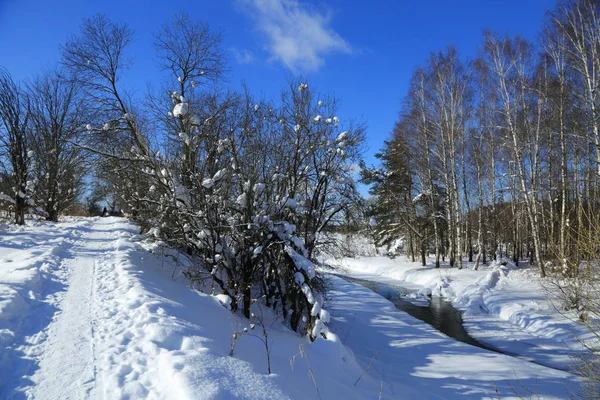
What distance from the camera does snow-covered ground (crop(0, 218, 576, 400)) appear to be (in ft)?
9.87

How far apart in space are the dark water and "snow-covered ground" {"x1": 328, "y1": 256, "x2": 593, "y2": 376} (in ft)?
0.98

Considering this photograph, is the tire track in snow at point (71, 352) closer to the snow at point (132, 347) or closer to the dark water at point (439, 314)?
the snow at point (132, 347)

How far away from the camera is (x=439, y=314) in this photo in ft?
41.5

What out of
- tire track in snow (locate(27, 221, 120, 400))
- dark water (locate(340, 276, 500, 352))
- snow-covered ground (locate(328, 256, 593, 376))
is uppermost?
tire track in snow (locate(27, 221, 120, 400))

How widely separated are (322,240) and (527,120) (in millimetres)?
12193

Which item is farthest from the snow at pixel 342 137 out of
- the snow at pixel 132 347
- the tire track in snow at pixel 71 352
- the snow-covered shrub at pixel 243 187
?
the tire track in snow at pixel 71 352

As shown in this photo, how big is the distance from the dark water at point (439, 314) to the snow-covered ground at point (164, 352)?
126cm

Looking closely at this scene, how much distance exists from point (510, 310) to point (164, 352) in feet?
39.9

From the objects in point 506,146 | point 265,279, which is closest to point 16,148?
point 265,279

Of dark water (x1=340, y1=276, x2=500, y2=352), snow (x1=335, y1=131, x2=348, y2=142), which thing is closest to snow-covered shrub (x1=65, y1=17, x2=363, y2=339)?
snow (x1=335, y1=131, x2=348, y2=142)

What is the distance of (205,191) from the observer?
674cm

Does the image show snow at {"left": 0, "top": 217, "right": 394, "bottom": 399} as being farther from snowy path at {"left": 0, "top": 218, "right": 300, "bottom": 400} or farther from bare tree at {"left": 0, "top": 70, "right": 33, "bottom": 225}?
bare tree at {"left": 0, "top": 70, "right": 33, "bottom": 225}

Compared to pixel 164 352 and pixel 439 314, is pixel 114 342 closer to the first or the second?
pixel 164 352

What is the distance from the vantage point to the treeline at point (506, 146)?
1131 cm
